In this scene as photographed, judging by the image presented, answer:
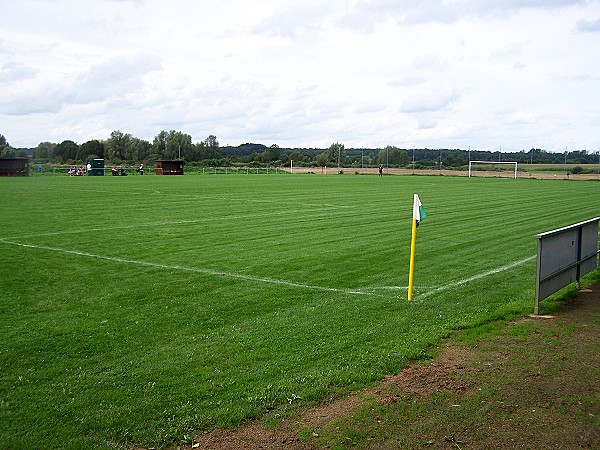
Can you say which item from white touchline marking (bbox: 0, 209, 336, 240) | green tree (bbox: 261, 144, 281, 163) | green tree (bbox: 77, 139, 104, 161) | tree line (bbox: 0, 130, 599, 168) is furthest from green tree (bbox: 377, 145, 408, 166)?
white touchline marking (bbox: 0, 209, 336, 240)

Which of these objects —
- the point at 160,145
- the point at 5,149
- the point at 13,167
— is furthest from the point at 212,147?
the point at 13,167

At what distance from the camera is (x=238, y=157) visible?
118m

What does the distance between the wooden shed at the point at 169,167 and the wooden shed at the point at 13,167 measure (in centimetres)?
1499

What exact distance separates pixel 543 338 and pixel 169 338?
14.3 ft

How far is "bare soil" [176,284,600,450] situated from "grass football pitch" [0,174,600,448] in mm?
295

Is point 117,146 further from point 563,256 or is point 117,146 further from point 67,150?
point 563,256

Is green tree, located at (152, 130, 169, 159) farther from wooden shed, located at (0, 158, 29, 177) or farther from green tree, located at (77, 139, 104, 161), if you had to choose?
wooden shed, located at (0, 158, 29, 177)

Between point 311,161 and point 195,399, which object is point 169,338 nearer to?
point 195,399

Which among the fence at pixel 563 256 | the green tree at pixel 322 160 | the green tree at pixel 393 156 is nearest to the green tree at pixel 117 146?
the green tree at pixel 322 160

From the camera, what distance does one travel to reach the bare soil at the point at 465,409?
466 cm

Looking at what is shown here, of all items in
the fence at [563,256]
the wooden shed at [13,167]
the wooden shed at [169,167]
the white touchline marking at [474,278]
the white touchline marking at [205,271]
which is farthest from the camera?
the wooden shed at [169,167]

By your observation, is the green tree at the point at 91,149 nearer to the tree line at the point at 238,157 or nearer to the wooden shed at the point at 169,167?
the tree line at the point at 238,157

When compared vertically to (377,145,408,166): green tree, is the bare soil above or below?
below

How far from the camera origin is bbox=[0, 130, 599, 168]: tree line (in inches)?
3529
